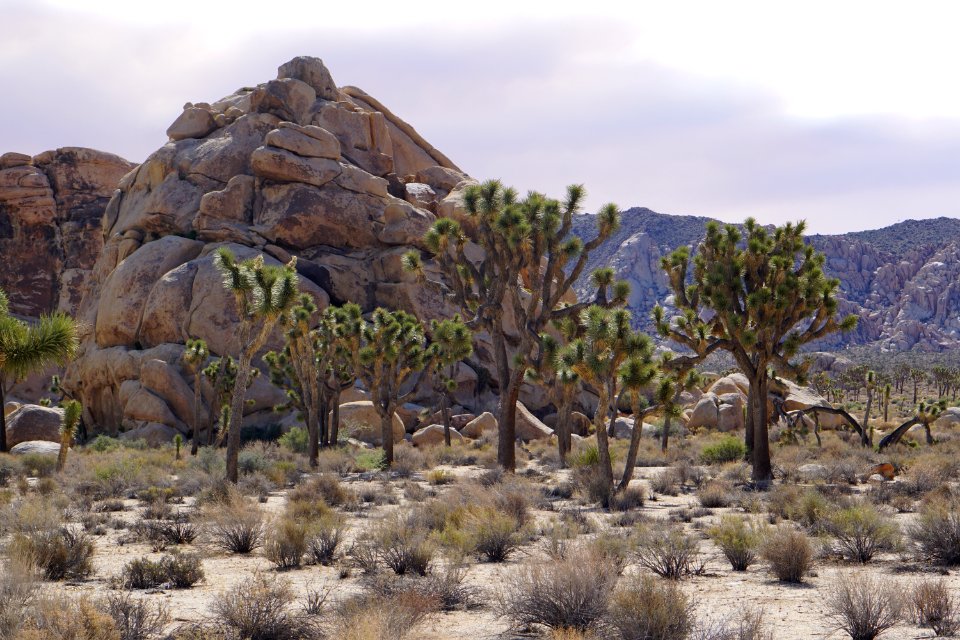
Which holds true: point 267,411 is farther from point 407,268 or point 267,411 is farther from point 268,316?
point 268,316

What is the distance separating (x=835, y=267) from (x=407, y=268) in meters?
144

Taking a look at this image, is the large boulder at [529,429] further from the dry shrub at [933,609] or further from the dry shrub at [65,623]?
the dry shrub at [65,623]

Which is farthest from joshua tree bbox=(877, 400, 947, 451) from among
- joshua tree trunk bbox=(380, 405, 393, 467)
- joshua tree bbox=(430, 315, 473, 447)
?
joshua tree trunk bbox=(380, 405, 393, 467)

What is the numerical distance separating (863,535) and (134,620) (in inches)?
334

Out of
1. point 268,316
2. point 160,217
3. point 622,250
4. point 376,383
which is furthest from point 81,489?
point 622,250

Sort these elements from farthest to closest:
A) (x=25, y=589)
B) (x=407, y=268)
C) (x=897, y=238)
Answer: (x=897, y=238) < (x=407, y=268) < (x=25, y=589)

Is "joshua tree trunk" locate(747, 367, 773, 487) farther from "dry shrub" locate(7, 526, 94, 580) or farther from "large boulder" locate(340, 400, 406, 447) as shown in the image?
"large boulder" locate(340, 400, 406, 447)

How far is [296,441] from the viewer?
3203 cm

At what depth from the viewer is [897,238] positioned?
160375 mm

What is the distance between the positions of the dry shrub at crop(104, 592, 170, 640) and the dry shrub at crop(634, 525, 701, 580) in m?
5.32

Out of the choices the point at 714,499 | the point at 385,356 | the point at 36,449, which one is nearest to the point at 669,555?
the point at 714,499

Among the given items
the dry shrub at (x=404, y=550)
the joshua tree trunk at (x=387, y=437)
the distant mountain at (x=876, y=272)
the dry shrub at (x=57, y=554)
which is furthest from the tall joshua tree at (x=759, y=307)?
the distant mountain at (x=876, y=272)

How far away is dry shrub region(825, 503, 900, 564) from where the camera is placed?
9781 mm

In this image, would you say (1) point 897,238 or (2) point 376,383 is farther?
(1) point 897,238
